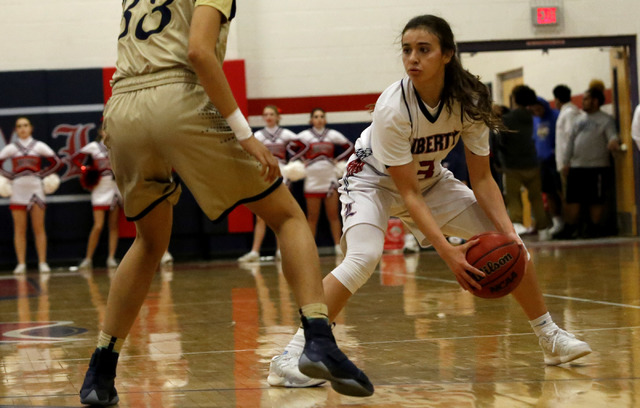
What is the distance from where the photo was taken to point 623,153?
532 inches

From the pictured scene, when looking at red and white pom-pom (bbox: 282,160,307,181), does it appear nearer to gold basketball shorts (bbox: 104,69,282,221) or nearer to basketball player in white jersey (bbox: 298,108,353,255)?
basketball player in white jersey (bbox: 298,108,353,255)

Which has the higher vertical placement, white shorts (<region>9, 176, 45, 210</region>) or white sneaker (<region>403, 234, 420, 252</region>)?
white shorts (<region>9, 176, 45, 210</region>)

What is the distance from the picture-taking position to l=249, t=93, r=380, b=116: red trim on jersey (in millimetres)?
12859

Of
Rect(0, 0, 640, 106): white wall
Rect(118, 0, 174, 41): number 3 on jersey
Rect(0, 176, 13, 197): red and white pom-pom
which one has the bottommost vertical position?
Rect(0, 176, 13, 197): red and white pom-pom

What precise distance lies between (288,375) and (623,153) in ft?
35.9

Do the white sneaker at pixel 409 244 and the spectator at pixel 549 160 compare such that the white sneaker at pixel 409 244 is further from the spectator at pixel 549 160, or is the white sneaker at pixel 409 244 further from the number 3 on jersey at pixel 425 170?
the number 3 on jersey at pixel 425 170

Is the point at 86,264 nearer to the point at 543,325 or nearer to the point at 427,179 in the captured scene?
the point at 427,179

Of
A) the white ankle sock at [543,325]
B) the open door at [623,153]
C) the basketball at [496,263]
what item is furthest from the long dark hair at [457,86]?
the open door at [623,153]

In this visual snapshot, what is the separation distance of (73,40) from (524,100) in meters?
6.04

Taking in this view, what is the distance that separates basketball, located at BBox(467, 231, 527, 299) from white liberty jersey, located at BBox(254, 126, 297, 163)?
8533mm

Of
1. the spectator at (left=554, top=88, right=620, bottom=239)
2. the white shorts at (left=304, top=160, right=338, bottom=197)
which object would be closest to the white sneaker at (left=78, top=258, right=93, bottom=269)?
the white shorts at (left=304, top=160, right=338, bottom=197)

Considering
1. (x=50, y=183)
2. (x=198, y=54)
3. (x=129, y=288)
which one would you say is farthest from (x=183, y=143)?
(x=50, y=183)

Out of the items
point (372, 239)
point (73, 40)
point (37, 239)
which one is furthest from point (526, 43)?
point (372, 239)

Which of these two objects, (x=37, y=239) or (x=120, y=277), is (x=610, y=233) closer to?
(x=37, y=239)
